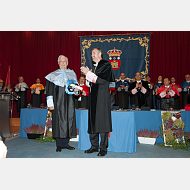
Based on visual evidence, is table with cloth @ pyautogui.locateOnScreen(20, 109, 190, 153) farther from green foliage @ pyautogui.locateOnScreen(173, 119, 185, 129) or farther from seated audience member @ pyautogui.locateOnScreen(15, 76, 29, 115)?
seated audience member @ pyautogui.locateOnScreen(15, 76, 29, 115)

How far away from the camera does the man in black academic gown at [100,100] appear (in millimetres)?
3152

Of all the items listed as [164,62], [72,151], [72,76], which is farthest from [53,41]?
[72,151]

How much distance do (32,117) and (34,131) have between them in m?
0.47

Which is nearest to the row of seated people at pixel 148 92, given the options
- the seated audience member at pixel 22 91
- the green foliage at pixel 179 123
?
the green foliage at pixel 179 123

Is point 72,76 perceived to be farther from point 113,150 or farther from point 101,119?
point 113,150

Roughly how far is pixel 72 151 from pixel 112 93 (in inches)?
179

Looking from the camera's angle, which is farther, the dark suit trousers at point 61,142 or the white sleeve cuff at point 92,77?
the dark suit trousers at point 61,142

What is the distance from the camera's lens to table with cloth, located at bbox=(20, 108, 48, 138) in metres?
5.05

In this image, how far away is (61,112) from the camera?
11.6 ft

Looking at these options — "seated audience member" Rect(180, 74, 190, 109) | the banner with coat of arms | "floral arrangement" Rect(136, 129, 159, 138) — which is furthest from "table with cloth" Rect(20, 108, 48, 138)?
"seated audience member" Rect(180, 74, 190, 109)

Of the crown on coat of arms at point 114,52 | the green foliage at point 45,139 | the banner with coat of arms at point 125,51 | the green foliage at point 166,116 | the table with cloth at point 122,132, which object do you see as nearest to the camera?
the table with cloth at point 122,132

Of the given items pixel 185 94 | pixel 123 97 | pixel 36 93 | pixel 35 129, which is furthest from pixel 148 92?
pixel 36 93

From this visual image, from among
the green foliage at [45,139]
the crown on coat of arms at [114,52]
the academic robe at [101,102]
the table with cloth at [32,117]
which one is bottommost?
the green foliage at [45,139]

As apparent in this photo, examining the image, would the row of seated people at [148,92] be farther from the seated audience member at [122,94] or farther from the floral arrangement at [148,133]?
the floral arrangement at [148,133]
